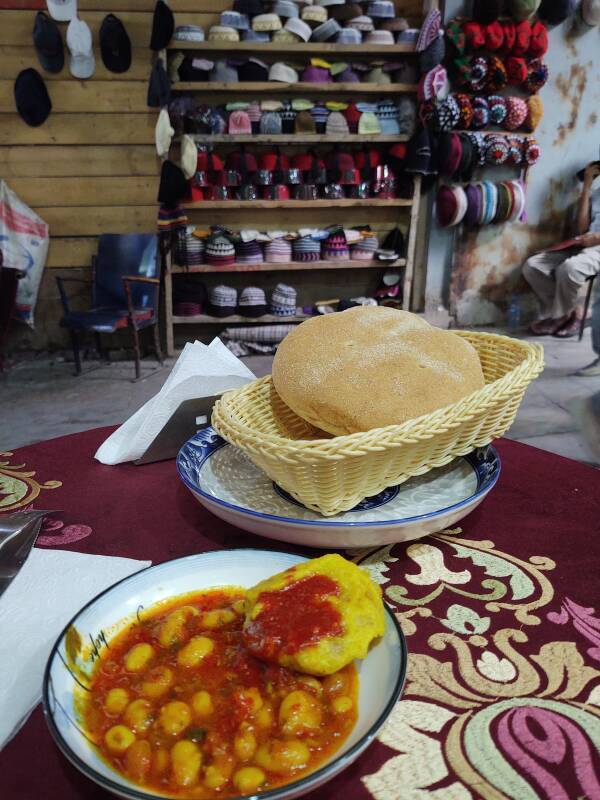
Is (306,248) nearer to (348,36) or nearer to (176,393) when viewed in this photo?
(348,36)

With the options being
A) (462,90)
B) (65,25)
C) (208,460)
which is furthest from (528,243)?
(208,460)

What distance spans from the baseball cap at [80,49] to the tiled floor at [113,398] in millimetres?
2012

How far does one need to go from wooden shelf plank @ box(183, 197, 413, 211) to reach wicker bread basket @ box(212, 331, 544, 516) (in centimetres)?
364

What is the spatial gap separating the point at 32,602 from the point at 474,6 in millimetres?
5034

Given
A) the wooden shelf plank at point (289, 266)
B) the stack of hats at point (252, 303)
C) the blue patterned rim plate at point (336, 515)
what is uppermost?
the blue patterned rim plate at point (336, 515)

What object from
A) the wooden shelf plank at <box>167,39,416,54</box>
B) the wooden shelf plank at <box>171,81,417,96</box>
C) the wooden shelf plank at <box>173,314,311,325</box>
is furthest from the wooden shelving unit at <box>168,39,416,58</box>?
the wooden shelf plank at <box>173,314,311,325</box>

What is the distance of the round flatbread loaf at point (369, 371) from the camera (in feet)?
2.68

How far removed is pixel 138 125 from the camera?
4207 mm

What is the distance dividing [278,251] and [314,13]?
1610 mm

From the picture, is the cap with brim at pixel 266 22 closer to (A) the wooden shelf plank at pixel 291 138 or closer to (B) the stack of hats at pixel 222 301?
(A) the wooden shelf plank at pixel 291 138

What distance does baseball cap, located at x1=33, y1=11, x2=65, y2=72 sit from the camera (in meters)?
3.88

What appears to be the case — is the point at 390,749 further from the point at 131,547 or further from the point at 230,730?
the point at 131,547

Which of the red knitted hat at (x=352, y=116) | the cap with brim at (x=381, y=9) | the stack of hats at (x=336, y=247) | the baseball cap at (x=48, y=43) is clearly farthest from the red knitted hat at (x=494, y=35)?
the baseball cap at (x=48, y=43)

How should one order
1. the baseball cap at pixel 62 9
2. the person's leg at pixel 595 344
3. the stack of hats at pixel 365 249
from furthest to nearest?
the stack of hats at pixel 365 249, the baseball cap at pixel 62 9, the person's leg at pixel 595 344
